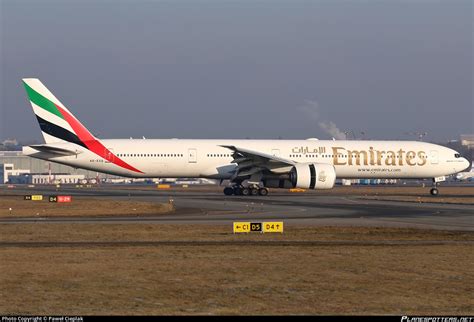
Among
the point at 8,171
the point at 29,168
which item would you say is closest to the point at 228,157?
the point at 8,171

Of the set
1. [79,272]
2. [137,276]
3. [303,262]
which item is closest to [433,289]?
[303,262]

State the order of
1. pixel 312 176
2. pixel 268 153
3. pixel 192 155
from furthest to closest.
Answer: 1. pixel 268 153
2. pixel 192 155
3. pixel 312 176

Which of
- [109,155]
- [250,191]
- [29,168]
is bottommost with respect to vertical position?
[250,191]

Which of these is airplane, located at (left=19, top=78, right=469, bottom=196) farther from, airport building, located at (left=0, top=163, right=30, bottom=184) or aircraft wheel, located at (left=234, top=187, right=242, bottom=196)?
airport building, located at (left=0, top=163, right=30, bottom=184)

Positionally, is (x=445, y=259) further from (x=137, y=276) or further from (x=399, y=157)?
(x=399, y=157)

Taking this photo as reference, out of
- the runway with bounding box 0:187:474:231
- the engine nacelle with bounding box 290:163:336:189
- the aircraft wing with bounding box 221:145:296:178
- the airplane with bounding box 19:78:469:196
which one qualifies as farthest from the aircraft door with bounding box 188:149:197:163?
the runway with bounding box 0:187:474:231

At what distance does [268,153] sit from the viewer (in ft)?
228

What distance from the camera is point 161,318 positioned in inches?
624

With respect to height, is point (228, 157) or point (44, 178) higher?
point (44, 178)

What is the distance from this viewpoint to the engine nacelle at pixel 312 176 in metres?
64.2

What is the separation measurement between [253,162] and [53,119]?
1669cm

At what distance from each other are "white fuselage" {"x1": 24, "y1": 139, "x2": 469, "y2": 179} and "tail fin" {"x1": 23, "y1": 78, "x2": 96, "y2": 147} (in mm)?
897

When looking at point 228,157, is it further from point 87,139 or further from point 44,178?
point 44,178

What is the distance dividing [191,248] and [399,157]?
155 ft
